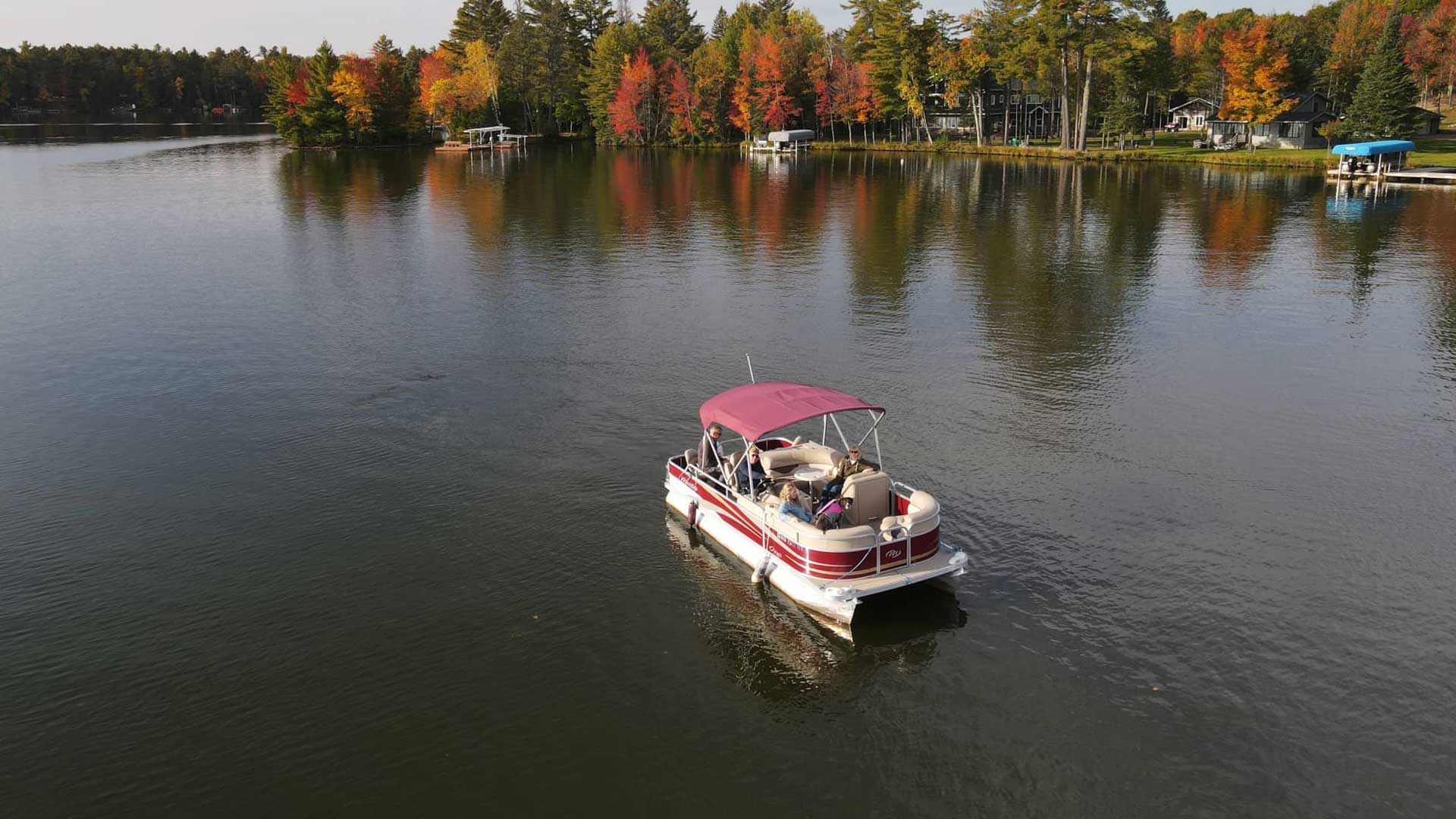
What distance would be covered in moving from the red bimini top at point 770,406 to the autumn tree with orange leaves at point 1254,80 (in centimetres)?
9915

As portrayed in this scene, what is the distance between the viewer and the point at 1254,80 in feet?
329

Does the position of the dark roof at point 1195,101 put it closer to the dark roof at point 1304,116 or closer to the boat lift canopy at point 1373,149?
the dark roof at point 1304,116

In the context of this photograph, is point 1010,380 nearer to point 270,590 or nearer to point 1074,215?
point 270,590

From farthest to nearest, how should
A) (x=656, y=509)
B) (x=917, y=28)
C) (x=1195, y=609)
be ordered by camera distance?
(x=917, y=28), (x=656, y=509), (x=1195, y=609)

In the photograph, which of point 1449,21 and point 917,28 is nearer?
point 1449,21

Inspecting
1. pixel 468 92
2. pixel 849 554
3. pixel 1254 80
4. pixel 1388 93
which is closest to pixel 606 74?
pixel 468 92

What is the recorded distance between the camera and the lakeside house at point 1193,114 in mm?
120175

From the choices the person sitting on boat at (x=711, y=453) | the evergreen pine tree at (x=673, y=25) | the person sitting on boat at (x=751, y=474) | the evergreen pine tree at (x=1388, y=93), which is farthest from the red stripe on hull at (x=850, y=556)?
the evergreen pine tree at (x=673, y=25)

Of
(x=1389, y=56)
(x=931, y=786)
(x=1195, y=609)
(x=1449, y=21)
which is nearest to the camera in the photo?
(x=931, y=786)

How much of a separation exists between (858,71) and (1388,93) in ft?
199

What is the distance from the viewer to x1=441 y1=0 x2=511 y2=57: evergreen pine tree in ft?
523

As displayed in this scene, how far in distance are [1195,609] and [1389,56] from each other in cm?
9182

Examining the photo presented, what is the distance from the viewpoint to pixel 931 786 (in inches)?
556

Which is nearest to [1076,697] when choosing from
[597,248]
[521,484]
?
[521,484]
